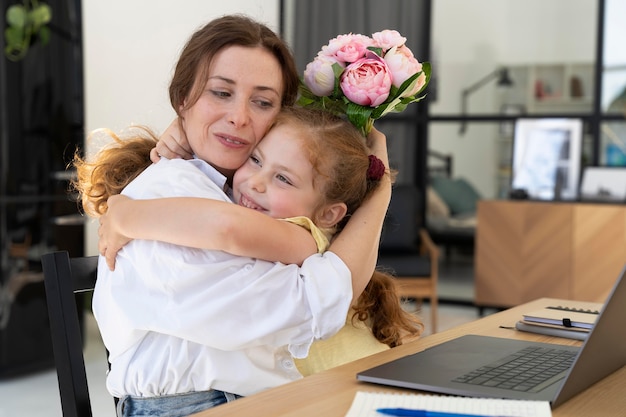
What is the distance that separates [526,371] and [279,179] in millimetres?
571

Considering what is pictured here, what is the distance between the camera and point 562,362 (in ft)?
4.32

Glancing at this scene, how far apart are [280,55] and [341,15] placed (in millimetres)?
5073

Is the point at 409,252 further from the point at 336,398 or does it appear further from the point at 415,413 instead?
the point at 415,413

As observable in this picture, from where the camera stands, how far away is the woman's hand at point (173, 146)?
1602mm

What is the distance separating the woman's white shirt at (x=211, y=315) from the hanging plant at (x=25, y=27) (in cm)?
303

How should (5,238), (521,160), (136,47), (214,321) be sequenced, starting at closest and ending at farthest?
(214,321) < (5,238) < (136,47) < (521,160)

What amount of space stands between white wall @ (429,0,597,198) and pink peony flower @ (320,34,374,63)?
4585 millimetres

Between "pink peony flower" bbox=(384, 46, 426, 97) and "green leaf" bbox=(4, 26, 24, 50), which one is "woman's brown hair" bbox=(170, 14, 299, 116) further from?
"green leaf" bbox=(4, 26, 24, 50)

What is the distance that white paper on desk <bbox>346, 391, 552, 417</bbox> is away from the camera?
3.29 ft

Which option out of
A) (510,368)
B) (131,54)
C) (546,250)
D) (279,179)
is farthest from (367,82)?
(546,250)

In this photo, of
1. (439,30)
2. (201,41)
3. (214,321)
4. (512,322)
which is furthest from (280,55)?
(439,30)

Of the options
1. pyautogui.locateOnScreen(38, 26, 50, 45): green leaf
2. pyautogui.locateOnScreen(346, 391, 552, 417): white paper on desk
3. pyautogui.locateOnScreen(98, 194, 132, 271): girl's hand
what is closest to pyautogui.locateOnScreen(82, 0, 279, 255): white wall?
pyautogui.locateOnScreen(38, 26, 50, 45): green leaf

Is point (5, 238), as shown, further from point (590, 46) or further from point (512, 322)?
point (590, 46)

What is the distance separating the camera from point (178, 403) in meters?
1.35
